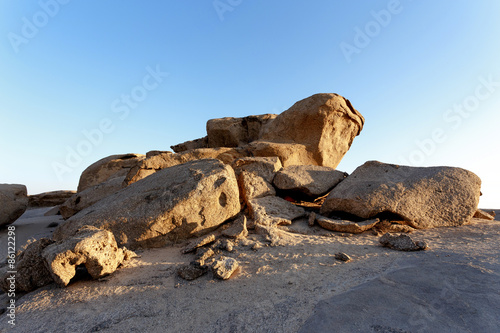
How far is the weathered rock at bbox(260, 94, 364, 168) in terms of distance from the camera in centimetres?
808

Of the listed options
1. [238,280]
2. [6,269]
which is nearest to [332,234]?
[238,280]

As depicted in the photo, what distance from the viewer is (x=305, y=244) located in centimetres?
390

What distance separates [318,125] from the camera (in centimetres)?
821

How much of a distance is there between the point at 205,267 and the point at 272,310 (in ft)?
3.58

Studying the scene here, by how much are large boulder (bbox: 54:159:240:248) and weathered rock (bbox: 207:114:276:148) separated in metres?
5.17

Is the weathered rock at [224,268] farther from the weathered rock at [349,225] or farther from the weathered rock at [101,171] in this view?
the weathered rock at [101,171]

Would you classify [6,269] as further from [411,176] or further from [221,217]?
[411,176]

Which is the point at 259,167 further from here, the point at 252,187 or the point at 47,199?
the point at 47,199

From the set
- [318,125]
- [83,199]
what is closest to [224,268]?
[83,199]

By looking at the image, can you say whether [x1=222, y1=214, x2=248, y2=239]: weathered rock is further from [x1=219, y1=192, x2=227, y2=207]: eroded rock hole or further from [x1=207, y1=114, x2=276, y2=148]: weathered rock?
[x1=207, y1=114, x2=276, y2=148]: weathered rock

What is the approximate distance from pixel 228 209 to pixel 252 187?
1.01m

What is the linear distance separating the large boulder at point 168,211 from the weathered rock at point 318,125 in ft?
13.5

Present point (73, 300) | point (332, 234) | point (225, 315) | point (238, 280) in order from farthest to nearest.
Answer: point (332, 234), point (238, 280), point (73, 300), point (225, 315)

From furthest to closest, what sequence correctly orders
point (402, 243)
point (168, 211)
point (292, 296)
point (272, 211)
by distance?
point (272, 211)
point (168, 211)
point (402, 243)
point (292, 296)
